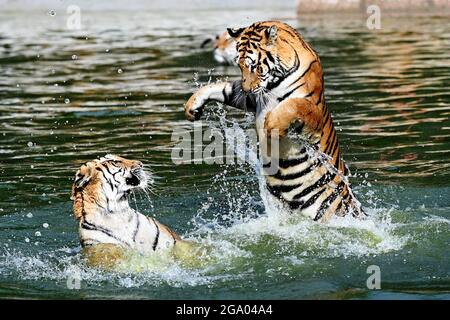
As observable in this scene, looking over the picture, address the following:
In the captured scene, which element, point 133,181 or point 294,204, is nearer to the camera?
point 133,181

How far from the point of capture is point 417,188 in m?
7.18

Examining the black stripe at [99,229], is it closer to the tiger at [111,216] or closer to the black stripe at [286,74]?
the tiger at [111,216]

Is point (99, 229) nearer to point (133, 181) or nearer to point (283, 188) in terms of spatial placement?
point (133, 181)

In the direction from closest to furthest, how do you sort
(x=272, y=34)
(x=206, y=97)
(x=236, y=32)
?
(x=272, y=34), (x=236, y=32), (x=206, y=97)

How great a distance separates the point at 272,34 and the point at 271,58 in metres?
0.13

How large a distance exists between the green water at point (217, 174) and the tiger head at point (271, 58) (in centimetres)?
81

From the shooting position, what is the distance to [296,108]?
542 centimetres

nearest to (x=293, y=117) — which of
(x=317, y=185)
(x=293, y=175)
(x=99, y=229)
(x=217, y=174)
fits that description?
(x=293, y=175)

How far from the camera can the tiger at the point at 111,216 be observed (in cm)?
524

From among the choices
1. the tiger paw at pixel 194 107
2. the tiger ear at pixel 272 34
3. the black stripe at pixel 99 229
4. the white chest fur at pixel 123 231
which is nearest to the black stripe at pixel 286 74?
the tiger ear at pixel 272 34

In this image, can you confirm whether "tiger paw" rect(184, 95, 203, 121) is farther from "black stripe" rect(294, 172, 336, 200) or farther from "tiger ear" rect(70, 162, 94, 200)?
"tiger ear" rect(70, 162, 94, 200)

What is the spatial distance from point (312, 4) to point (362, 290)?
637 inches

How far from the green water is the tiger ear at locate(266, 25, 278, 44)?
3.20ft

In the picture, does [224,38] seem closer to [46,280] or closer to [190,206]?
[190,206]
